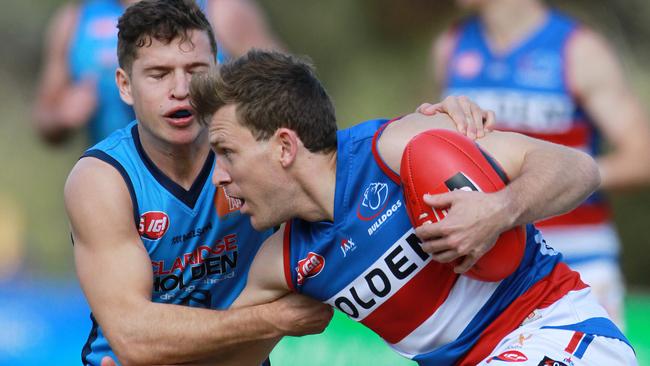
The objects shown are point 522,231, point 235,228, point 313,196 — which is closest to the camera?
Answer: point 522,231

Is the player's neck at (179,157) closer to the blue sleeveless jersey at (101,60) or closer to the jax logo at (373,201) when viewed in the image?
the jax logo at (373,201)

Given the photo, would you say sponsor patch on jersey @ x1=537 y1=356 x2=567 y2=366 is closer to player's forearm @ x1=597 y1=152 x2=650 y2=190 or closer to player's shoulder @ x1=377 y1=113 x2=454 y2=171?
player's shoulder @ x1=377 y1=113 x2=454 y2=171

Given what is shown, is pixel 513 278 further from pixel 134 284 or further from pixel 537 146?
pixel 134 284

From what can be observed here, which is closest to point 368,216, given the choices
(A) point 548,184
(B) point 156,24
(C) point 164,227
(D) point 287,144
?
(D) point 287,144

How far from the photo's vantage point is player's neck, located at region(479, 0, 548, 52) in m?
6.57

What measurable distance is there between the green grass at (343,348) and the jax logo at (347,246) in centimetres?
355

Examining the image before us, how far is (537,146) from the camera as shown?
3766 mm

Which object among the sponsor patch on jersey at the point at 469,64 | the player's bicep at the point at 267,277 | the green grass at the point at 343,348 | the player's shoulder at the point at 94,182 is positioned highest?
the sponsor patch on jersey at the point at 469,64

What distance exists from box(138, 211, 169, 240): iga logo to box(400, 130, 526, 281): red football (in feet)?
3.42

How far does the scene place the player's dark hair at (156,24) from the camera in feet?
13.5

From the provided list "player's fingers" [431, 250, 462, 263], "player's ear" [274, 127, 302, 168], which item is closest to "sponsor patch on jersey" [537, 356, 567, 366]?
"player's fingers" [431, 250, 462, 263]

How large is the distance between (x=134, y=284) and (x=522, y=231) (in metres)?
1.41

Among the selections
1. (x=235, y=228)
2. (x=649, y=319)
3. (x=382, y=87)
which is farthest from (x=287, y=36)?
(x=235, y=228)

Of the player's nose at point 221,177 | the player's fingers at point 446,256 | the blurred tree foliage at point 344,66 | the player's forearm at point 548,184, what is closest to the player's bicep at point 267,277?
the player's nose at point 221,177
